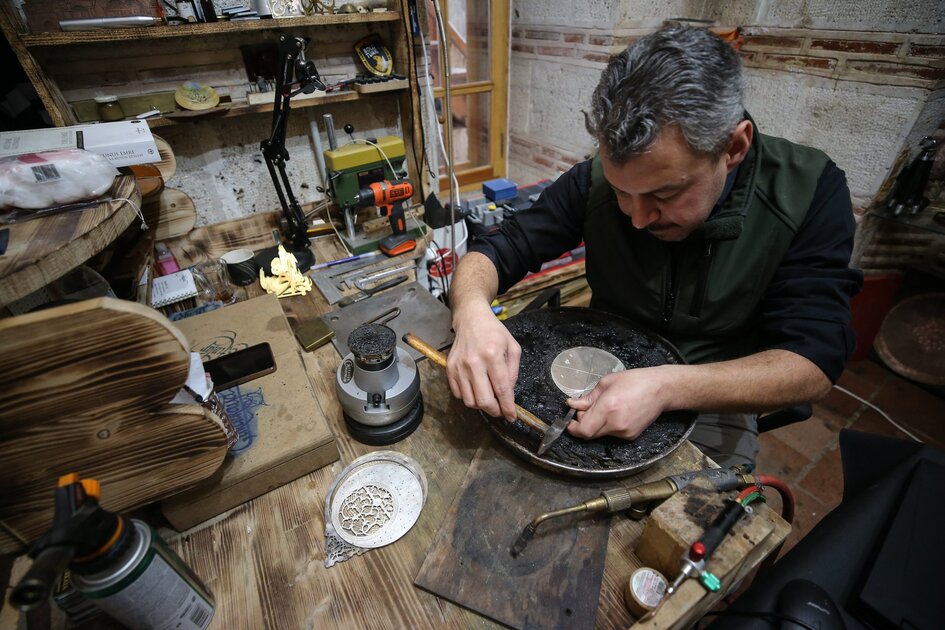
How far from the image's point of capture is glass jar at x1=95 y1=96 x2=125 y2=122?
1526mm

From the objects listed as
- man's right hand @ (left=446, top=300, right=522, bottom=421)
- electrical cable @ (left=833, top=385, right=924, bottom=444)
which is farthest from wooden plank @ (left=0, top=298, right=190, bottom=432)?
electrical cable @ (left=833, top=385, right=924, bottom=444)

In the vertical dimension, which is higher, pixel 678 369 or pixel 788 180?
pixel 788 180

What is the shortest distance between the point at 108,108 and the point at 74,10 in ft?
0.99

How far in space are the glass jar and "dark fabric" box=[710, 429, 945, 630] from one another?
7.99 ft

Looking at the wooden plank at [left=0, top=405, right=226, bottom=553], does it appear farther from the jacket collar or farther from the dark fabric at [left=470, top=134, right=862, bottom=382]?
the jacket collar

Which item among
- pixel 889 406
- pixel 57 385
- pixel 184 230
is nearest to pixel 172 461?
pixel 57 385

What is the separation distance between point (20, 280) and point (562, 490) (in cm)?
94

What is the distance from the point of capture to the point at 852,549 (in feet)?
3.28

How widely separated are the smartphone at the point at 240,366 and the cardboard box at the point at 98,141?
0.58 m

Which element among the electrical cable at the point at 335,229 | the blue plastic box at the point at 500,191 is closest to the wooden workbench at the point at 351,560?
the electrical cable at the point at 335,229

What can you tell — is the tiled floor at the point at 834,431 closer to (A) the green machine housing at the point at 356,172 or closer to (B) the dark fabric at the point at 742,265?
(B) the dark fabric at the point at 742,265

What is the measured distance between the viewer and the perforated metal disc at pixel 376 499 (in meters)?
0.81

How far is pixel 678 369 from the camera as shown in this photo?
3.07ft

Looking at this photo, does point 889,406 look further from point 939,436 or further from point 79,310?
point 79,310
